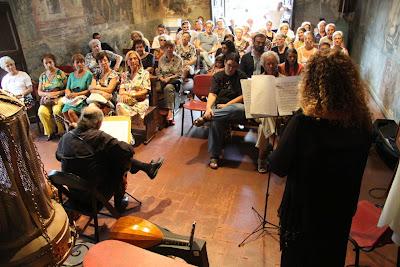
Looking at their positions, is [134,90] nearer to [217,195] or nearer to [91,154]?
[217,195]

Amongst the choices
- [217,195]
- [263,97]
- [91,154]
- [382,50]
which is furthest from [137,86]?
[382,50]

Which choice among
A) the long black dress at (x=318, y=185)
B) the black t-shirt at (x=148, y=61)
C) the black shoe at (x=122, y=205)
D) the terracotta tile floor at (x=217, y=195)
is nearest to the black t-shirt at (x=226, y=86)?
the terracotta tile floor at (x=217, y=195)

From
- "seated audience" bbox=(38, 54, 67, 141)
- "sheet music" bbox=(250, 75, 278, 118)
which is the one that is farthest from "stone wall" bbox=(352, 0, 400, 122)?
"seated audience" bbox=(38, 54, 67, 141)

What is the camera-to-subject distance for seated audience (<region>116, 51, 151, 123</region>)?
4793mm

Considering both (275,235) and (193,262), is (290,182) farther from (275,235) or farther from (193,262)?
(275,235)

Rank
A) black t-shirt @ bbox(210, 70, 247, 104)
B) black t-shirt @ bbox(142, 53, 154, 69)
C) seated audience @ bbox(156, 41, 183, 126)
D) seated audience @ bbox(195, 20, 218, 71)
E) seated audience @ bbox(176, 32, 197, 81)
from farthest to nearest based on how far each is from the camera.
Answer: seated audience @ bbox(195, 20, 218, 71) → seated audience @ bbox(176, 32, 197, 81) → black t-shirt @ bbox(142, 53, 154, 69) → seated audience @ bbox(156, 41, 183, 126) → black t-shirt @ bbox(210, 70, 247, 104)

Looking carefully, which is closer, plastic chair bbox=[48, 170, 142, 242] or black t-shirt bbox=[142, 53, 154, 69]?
plastic chair bbox=[48, 170, 142, 242]

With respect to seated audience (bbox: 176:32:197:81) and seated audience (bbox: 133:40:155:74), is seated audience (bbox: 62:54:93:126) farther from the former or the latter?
seated audience (bbox: 176:32:197:81)

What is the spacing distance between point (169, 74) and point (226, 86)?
5.28 feet

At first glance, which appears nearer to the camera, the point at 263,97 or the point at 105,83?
the point at 263,97

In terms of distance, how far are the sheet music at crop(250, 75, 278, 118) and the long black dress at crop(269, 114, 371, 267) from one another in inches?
48.2

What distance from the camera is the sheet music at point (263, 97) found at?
2986mm

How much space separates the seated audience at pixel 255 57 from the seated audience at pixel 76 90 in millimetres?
2474

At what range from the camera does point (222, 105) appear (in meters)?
4.33
